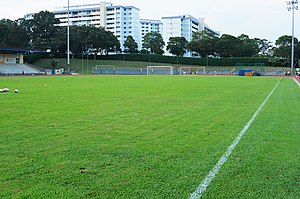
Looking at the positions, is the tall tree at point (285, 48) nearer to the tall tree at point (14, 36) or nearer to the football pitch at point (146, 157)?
the tall tree at point (14, 36)

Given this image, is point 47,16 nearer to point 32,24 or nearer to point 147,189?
point 32,24

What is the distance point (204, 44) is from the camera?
363 ft

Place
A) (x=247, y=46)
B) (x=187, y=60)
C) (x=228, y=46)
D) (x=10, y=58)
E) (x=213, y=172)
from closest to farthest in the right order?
(x=213, y=172) < (x=10, y=58) < (x=187, y=60) < (x=228, y=46) < (x=247, y=46)

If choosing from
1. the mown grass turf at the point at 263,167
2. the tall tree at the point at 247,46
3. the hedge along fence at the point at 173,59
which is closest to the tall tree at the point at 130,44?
the hedge along fence at the point at 173,59

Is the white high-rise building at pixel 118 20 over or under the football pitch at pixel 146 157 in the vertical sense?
over

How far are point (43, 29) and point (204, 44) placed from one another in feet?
167

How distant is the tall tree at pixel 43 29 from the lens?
10488 cm

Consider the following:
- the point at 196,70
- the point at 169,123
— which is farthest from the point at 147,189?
the point at 196,70

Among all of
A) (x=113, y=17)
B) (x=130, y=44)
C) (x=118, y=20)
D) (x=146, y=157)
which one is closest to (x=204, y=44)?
(x=130, y=44)

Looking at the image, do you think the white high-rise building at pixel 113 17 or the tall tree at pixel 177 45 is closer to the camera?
the tall tree at pixel 177 45

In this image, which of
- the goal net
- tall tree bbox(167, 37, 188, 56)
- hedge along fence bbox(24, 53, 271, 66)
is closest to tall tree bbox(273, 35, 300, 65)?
hedge along fence bbox(24, 53, 271, 66)

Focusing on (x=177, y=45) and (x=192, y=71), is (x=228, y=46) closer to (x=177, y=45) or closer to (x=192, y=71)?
(x=177, y=45)

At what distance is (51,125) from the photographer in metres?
9.07

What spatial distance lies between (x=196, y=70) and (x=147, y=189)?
85273 mm
